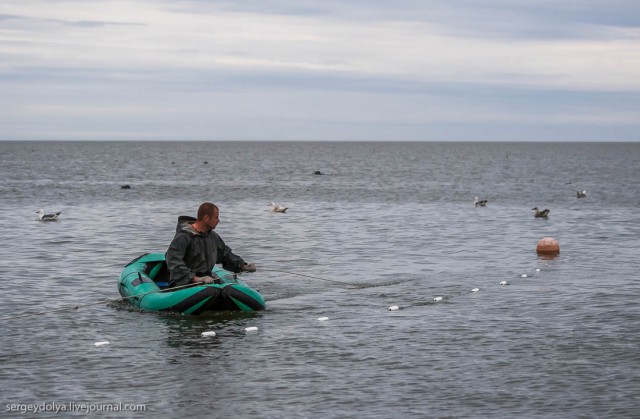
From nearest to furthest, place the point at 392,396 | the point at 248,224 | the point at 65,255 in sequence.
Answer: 1. the point at 392,396
2. the point at 65,255
3. the point at 248,224

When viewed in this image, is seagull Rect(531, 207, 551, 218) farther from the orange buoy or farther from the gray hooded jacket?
the gray hooded jacket

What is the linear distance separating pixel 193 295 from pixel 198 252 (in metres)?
0.81

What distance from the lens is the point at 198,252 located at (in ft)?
54.4

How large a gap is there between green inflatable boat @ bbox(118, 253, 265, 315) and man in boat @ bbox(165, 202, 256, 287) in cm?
24

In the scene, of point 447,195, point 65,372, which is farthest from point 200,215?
point 447,195

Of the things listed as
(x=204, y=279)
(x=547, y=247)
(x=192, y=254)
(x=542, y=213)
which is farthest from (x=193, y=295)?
(x=542, y=213)

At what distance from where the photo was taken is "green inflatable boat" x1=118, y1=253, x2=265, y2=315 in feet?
53.3

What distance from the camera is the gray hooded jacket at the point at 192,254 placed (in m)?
16.4

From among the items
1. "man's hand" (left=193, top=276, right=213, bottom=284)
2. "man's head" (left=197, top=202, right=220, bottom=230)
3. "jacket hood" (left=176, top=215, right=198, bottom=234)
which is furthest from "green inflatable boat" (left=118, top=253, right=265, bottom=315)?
"man's head" (left=197, top=202, right=220, bottom=230)

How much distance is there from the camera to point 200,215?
638 inches

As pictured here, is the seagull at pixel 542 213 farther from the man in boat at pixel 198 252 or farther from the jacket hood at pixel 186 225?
the jacket hood at pixel 186 225

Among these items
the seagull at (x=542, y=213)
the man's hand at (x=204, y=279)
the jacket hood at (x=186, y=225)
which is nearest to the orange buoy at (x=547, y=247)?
the man's hand at (x=204, y=279)

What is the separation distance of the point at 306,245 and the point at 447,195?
2979cm

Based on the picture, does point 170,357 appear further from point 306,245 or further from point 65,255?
point 306,245
